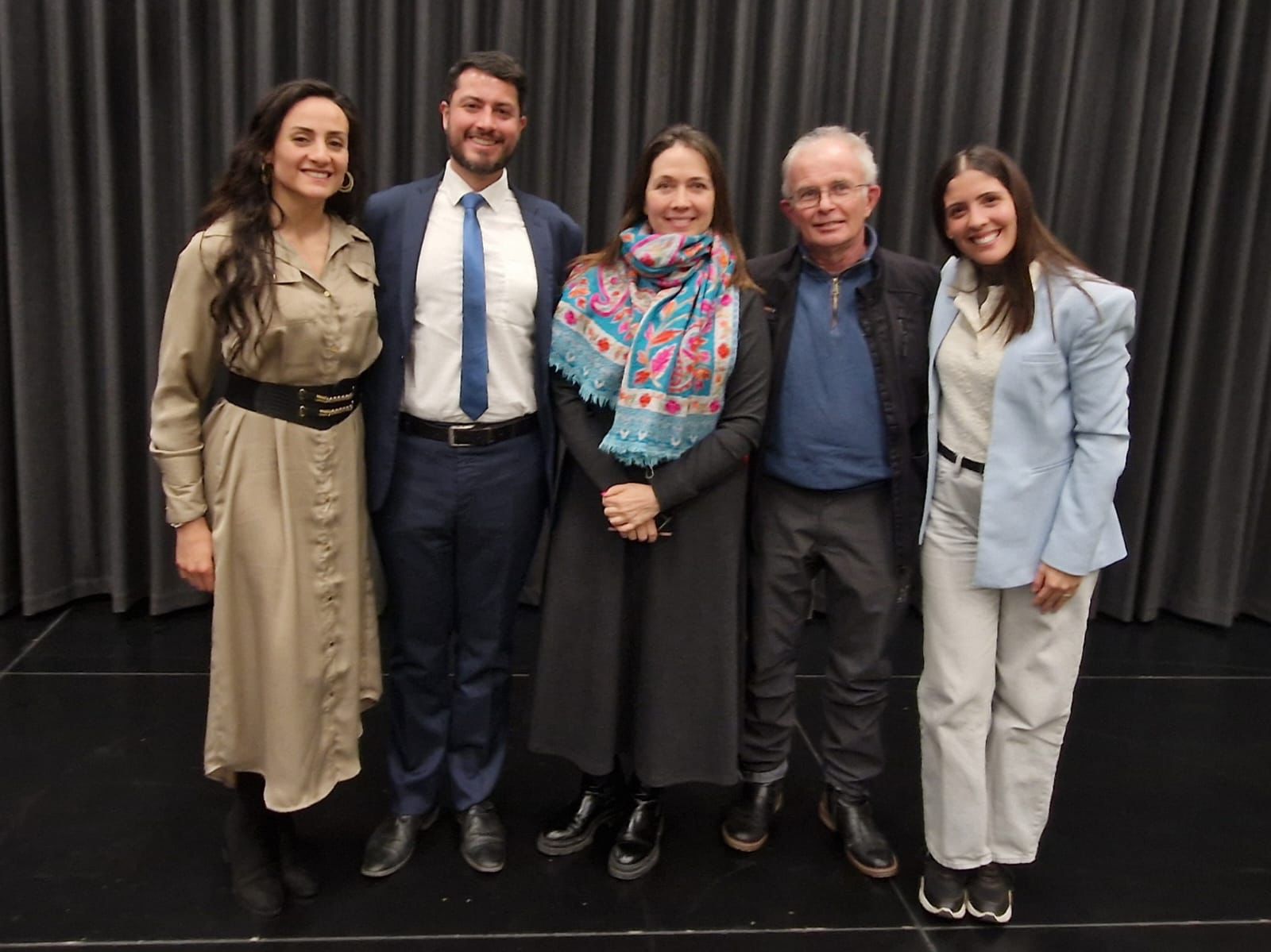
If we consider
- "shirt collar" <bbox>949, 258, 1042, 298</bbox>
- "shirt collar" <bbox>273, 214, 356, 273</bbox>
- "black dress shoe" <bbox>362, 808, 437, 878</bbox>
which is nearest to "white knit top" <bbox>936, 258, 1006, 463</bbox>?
"shirt collar" <bbox>949, 258, 1042, 298</bbox>

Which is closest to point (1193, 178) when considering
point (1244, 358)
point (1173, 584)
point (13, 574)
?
point (1244, 358)

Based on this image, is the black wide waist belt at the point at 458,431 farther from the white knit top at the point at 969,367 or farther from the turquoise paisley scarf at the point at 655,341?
the white knit top at the point at 969,367

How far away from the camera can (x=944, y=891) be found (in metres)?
2.13

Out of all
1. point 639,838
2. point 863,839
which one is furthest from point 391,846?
point 863,839

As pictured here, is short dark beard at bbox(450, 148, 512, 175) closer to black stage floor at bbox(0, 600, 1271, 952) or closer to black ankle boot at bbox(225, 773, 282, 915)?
black ankle boot at bbox(225, 773, 282, 915)

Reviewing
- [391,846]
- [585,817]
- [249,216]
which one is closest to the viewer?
[249,216]

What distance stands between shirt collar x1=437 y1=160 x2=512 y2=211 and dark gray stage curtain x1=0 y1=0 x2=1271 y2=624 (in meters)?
1.45

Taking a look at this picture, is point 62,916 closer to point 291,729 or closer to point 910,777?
point 291,729

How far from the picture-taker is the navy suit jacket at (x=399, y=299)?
206 centimetres

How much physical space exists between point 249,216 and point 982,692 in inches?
62.8

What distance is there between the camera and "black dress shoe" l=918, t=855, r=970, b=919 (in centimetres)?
212

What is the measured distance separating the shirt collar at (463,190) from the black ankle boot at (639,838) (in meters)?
1.24

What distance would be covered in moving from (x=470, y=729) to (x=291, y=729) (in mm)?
403

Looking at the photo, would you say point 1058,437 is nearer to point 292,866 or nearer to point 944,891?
point 944,891
